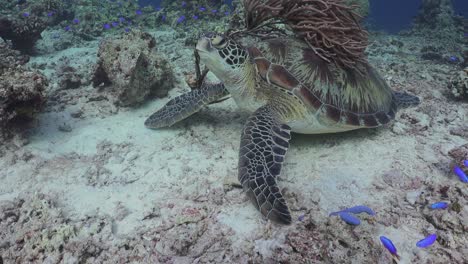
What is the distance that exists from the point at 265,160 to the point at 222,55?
1323 millimetres

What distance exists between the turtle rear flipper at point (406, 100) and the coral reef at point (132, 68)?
383cm

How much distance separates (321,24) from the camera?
3793 mm

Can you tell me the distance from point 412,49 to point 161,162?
9.17 meters

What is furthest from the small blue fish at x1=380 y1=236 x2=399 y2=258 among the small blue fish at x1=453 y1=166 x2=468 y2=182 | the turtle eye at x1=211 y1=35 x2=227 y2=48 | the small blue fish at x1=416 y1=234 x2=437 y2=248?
the turtle eye at x1=211 y1=35 x2=227 y2=48

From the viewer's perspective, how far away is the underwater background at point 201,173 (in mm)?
2188

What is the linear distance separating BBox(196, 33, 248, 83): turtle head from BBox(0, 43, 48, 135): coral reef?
2045 millimetres

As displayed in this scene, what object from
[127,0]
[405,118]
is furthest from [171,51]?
[127,0]

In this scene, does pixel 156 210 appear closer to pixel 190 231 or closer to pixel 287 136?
pixel 190 231

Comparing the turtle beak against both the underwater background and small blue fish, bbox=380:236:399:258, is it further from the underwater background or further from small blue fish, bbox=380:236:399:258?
small blue fish, bbox=380:236:399:258

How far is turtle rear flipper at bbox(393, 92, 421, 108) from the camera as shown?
4.41 metres

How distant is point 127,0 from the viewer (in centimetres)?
1448

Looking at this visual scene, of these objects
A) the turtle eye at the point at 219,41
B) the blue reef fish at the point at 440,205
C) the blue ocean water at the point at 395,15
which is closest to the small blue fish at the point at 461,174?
the blue reef fish at the point at 440,205

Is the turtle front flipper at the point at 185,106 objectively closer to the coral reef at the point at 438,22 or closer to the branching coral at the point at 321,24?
the branching coral at the point at 321,24

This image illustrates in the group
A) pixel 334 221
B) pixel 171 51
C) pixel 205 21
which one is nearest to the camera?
pixel 334 221
